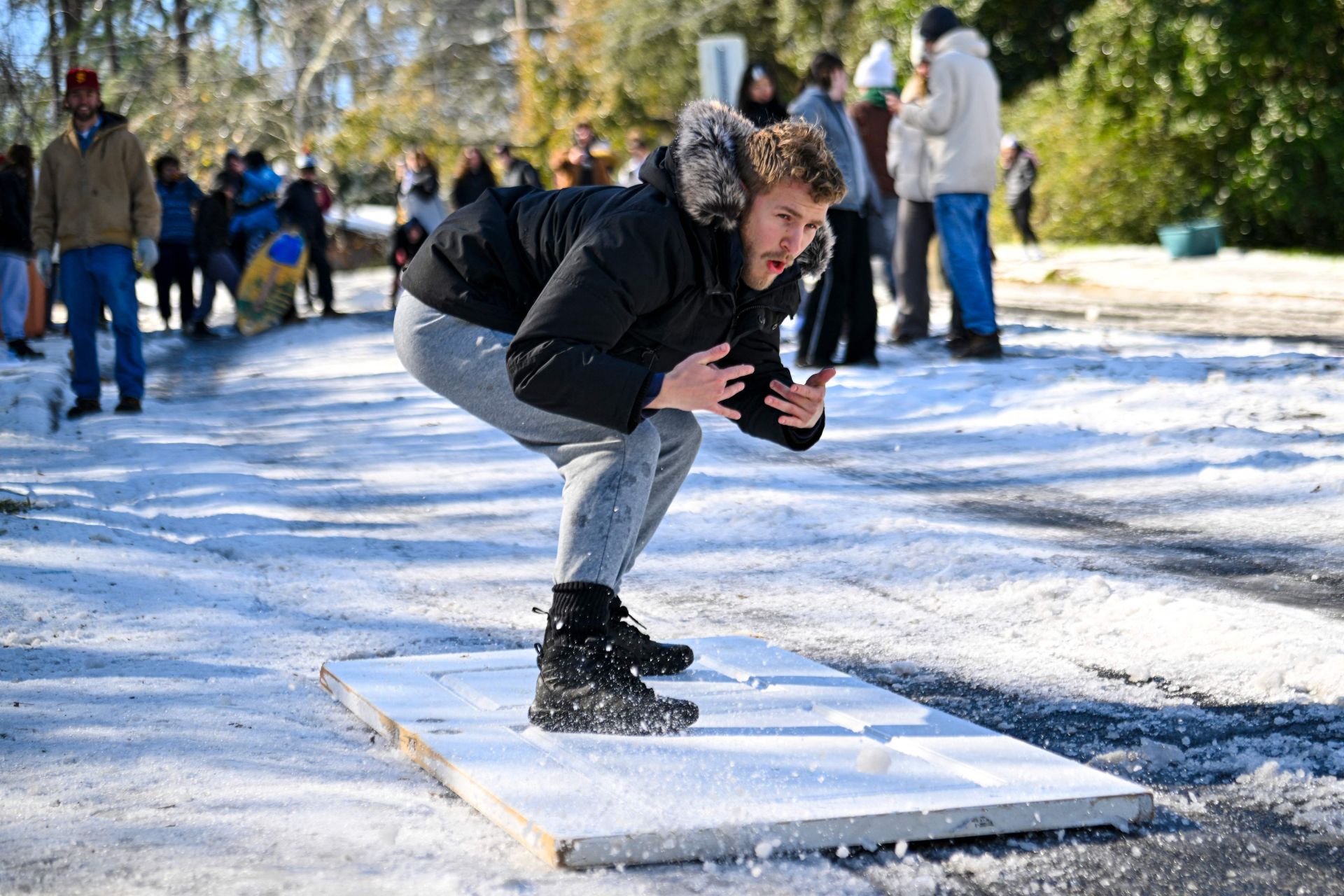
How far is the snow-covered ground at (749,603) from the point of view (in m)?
2.53

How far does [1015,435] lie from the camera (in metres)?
7.04

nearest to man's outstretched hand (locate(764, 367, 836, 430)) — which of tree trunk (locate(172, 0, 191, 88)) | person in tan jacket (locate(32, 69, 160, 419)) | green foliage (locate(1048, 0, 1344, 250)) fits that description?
person in tan jacket (locate(32, 69, 160, 419))

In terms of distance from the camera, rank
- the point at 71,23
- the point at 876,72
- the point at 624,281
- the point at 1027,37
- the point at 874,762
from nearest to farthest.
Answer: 1. the point at 874,762
2. the point at 624,281
3. the point at 876,72
4. the point at 71,23
5. the point at 1027,37

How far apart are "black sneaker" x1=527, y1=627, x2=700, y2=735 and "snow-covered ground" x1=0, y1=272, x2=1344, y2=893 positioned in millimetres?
346

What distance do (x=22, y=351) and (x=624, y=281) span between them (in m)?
10.1

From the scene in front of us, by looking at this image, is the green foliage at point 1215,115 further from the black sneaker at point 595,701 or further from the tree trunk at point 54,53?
the black sneaker at point 595,701

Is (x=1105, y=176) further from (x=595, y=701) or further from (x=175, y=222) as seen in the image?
(x=595, y=701)

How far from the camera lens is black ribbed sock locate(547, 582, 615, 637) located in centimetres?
314

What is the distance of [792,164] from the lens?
9.91 ft

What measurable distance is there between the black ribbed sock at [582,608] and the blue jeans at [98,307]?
607 cm

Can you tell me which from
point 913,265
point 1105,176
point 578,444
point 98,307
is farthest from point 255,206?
point 1105,176

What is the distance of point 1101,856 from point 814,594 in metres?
2.00

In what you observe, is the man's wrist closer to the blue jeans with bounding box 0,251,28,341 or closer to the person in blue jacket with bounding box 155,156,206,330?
the blue jeans with bounding box 0,251,28,341

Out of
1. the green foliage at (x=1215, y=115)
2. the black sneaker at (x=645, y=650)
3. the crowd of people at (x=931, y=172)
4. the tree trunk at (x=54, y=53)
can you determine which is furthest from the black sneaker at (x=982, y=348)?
the green foliage at (x=1215, y=115)
